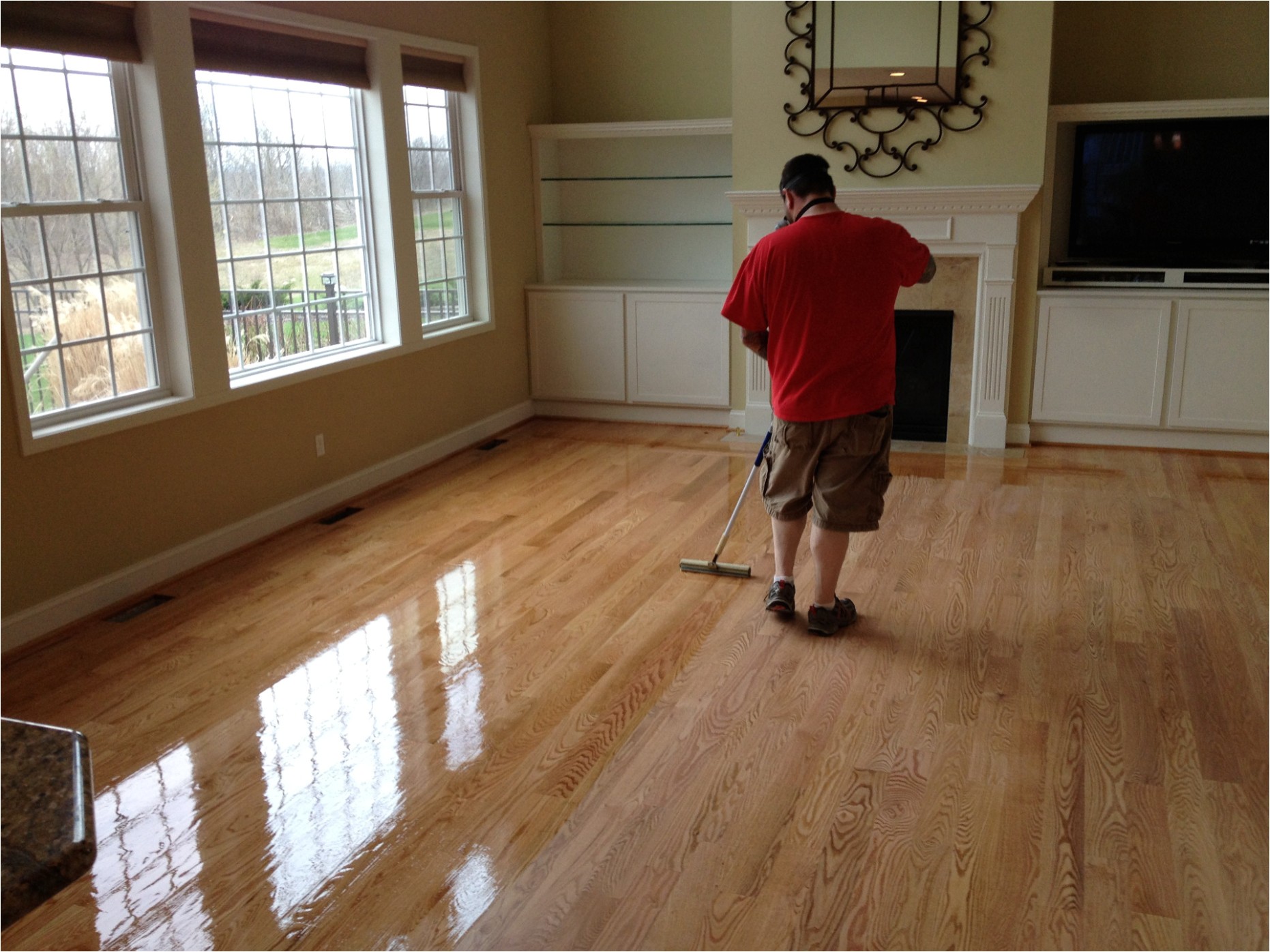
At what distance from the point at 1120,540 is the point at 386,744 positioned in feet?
10.1

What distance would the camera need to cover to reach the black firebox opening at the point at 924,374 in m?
5.93

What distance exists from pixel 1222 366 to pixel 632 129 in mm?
3532

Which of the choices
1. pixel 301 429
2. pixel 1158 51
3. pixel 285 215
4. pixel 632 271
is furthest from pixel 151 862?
pixel 1158 51

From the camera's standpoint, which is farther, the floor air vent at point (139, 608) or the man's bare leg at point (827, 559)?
the floor air vent at point (139, 608)

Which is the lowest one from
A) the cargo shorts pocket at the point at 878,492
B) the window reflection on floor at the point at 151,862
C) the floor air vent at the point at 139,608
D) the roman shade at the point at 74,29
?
the window reflection on floor at the point at 151,862

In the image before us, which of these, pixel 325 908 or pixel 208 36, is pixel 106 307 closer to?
pixel 208 36

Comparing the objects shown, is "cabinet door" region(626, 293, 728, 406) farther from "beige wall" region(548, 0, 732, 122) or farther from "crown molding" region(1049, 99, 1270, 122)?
"crown molding" region(1049, 99, 1270, 122)

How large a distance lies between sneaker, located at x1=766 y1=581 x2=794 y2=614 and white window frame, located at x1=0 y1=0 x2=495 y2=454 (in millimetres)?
2350

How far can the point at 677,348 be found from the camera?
6473 mm

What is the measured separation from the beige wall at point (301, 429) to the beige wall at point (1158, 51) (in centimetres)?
308

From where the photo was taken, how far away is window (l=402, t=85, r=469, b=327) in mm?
5691

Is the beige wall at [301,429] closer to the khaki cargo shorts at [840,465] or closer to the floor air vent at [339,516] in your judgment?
the floor air vent at [339,516]

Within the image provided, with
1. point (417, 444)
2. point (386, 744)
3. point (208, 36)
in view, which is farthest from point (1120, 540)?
point (208, 36)

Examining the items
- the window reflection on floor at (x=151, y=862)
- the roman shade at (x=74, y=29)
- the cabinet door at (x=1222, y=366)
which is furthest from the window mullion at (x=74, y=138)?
the cabinet door at (x=1222, y=366)
